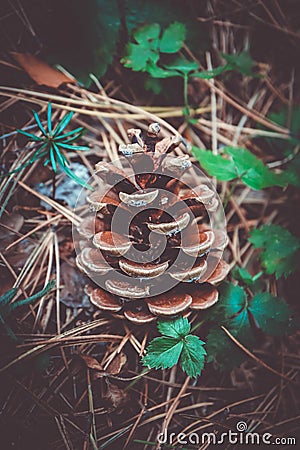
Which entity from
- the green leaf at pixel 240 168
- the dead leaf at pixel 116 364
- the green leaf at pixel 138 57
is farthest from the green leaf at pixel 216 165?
the dead leaf at pixel 116 364

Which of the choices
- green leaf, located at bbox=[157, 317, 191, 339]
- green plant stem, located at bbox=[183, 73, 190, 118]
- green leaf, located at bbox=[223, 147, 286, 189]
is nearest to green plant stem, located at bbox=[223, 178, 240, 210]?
green leaf, located at bbox=[223, 147, 286, 189]

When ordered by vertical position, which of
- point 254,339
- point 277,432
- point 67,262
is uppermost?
point 67,262

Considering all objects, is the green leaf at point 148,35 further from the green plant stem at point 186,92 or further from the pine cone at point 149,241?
the pine cone at point 149,241

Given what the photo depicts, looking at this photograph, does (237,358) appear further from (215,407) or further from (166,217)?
(166,217)

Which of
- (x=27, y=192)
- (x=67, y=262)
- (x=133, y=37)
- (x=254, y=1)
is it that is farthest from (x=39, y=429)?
(x=254, y=1)

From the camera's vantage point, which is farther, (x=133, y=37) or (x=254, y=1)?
(x=254, y=1)

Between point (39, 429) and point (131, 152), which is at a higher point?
point (131, 152)
